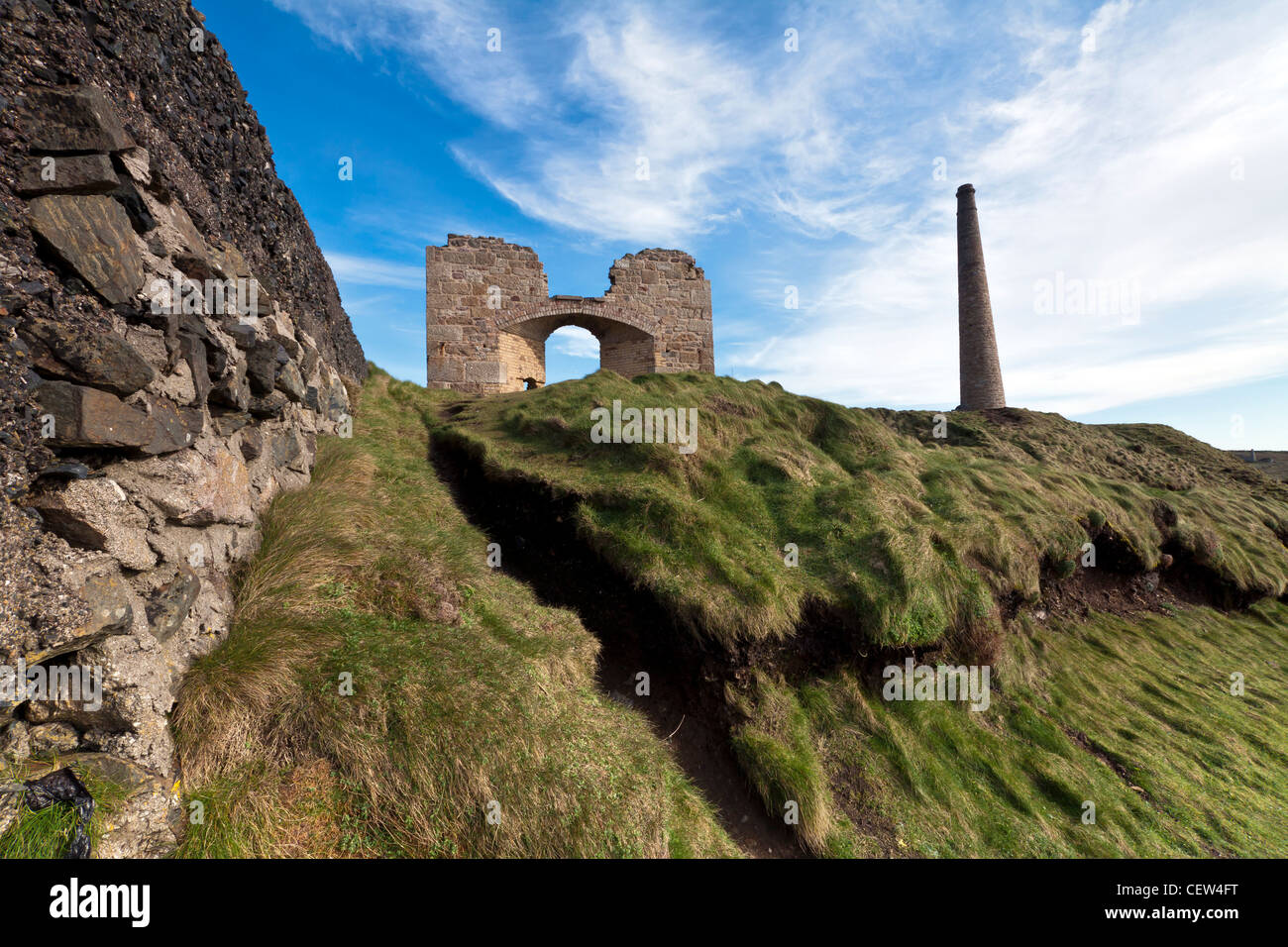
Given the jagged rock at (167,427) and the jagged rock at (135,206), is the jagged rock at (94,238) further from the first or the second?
the jagged rock at (167,427)

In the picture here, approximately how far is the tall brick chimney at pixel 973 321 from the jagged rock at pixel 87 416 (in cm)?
2932

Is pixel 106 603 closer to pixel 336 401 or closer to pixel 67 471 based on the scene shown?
pixel 67 471

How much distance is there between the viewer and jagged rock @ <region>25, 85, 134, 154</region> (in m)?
2.84

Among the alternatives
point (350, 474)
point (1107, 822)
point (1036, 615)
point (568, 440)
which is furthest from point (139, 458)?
point (1036, 615)

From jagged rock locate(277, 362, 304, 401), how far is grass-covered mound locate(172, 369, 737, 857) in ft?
3.91

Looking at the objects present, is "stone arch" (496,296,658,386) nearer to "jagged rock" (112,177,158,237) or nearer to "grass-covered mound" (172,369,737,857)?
"grass-covered mound" (172,369,737,857)

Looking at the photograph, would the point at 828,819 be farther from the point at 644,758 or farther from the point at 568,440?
the point at 568,440

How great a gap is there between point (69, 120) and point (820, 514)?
27.5 ft

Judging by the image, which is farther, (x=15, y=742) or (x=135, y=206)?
(x=135, y=206)

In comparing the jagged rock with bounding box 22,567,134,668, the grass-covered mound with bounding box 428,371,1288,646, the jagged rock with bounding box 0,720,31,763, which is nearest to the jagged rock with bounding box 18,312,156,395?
the jagged rock with bounding box 22,567,134,668

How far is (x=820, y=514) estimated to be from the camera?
331 inches

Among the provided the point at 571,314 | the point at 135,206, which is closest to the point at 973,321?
the point at 571,314

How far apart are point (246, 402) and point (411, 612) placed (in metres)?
2.32

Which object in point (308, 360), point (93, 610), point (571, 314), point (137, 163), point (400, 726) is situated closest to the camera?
point (93, 610)
